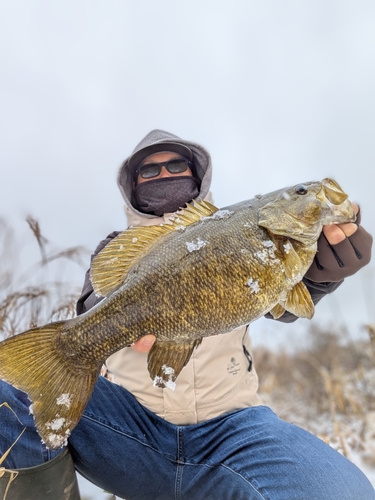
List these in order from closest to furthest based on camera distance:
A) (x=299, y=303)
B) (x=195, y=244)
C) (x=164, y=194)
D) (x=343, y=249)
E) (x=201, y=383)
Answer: (x=195, y=244) → (x=299, y=303) → (x=343, y=249) → (x=201, y=383) → (x=164, y=194)

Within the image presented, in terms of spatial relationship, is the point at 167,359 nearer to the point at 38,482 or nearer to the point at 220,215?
the point at 220,215

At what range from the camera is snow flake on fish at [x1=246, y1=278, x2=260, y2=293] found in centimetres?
164

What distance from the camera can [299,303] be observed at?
1.80 metres

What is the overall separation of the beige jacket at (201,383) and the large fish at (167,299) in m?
0.49

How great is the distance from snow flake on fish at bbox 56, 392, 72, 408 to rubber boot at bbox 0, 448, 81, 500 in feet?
1.31

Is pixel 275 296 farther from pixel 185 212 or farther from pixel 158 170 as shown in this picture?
pixel 158 170

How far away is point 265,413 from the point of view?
7.03ft

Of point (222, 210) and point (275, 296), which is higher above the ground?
point (222, 210)

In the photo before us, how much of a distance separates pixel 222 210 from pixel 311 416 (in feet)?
18.5

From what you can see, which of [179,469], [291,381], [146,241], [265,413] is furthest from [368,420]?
[146,241]

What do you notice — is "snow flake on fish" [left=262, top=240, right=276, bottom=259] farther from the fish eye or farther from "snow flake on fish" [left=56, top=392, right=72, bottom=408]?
"snow flake on fish" [left=56, top=392, right=72, bottom=408]

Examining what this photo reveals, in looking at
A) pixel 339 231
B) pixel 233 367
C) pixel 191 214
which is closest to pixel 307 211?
pixel 339 231

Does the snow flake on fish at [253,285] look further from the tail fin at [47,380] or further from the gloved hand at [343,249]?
the tail fin at [47,380]

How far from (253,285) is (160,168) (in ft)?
5.00
